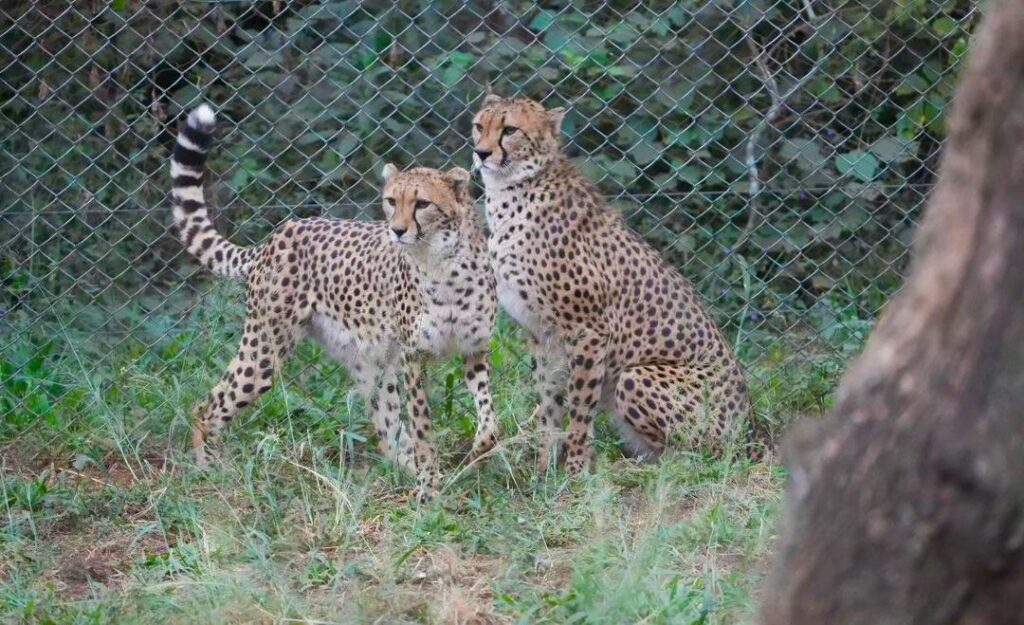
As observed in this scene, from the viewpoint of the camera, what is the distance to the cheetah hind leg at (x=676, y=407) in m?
4.17

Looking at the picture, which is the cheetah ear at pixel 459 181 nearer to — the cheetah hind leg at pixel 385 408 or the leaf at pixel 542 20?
the cheetah hind leg at pixel 385 408

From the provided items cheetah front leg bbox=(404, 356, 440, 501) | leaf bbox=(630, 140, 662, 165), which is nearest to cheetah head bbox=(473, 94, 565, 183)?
cheetah front leg bbox=(404, 356, 440, 501)

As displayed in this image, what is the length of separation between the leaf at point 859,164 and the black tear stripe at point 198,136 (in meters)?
2.24

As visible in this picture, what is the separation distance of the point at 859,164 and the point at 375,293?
190 cm

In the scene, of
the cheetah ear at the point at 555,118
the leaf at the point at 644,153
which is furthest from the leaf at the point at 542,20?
the cheetah ear at the point at 555,118

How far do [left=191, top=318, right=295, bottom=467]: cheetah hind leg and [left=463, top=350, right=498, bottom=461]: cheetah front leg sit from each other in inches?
24.1

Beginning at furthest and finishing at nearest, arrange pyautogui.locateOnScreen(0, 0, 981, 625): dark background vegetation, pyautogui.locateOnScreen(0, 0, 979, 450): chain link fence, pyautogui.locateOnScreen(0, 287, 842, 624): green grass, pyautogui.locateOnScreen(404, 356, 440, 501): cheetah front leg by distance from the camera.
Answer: pyautogui.locateOnScreen(0, 0, 979, 450): chain link fence → pyautogui.locateOnScreen(404, 356, 440, 501): cheetah front leg → pyautogui.locateOnScreen(0, 0, 981, 625): dark background vegetation → pyautogui.locateOnScreen(0, 287, 842, 624): green grass

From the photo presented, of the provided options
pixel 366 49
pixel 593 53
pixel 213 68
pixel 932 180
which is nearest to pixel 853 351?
pixel 932 180

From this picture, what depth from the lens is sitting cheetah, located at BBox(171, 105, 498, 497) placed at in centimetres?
402

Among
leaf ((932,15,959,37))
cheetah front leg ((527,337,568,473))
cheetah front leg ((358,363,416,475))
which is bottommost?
cheetah front leg ((358,363,416,475))

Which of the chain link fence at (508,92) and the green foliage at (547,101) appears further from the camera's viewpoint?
the green foliage at (547,101)

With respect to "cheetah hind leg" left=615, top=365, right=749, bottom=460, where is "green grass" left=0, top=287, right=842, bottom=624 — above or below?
below

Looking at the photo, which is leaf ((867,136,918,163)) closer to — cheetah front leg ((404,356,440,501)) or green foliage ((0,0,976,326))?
green foliage ((0,0,976,326))

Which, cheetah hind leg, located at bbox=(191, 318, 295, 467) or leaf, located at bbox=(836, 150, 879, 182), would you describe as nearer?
cheetah hind leg, located at bbox=(191, 318, 295, 467)
